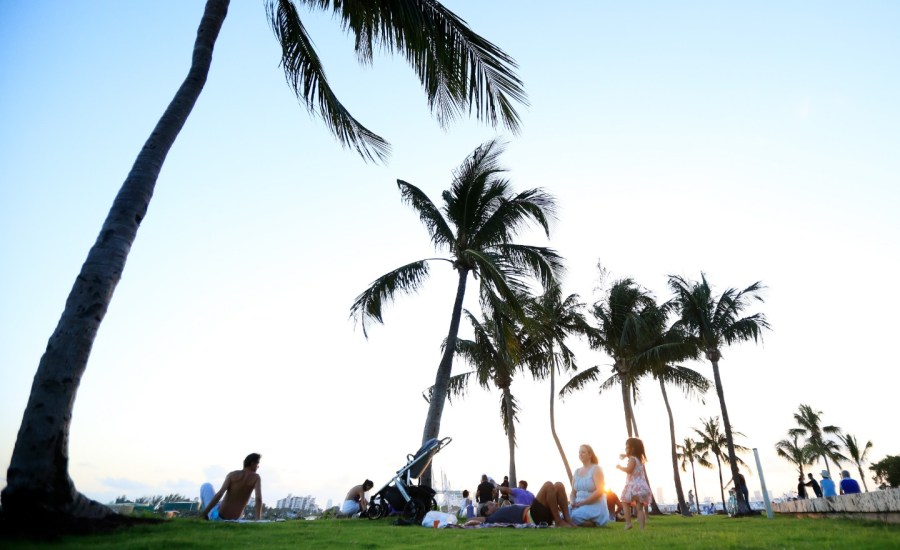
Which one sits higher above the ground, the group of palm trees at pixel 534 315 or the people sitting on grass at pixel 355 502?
the group of palm trees at pixel 534 315

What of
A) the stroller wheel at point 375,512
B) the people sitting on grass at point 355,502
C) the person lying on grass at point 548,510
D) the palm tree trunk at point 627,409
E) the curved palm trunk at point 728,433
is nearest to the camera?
the person lying on grass at point 548,510

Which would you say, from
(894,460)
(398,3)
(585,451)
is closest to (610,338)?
(585,451)

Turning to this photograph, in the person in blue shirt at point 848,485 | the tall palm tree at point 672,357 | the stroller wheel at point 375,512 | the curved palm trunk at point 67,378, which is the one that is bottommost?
the stroller wheel at point 375,512

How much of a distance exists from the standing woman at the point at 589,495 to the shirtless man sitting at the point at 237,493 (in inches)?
188

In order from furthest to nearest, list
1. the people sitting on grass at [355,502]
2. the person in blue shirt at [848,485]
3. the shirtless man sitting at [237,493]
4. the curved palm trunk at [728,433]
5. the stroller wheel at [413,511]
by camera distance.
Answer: the curved palm trunk at [728,433] < the person in blue shirt at [848,485] < the people sitting on grass at [355,502] < the stroller wheel at [413,511] < the shirtless man sitting at [237,493]

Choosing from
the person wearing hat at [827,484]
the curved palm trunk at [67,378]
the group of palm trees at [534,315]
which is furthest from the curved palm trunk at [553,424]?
the curved palm trunk at [67,378]

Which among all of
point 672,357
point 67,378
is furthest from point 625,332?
point 67,378

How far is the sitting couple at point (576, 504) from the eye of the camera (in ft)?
24.8

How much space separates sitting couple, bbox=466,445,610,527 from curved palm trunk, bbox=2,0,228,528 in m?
5.42

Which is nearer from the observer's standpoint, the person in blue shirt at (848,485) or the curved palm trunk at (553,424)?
the person in blue shirt at (848,485)

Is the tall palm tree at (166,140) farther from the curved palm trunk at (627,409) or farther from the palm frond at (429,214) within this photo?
the curved palm trunk at (627,409)

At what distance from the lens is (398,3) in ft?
22.9

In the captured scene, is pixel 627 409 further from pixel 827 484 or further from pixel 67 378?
pixel 67 378

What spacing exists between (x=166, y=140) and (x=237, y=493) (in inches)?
200
